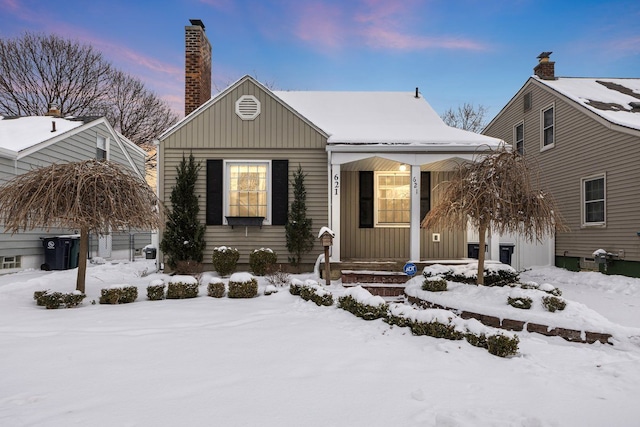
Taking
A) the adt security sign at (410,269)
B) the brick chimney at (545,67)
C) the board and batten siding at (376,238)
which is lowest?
the adt security sign at (410,269)

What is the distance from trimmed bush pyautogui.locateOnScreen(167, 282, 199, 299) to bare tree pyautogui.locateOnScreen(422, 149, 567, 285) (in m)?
4.93

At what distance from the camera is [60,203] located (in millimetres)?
6051

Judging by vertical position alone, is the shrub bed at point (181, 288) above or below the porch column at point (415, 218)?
below

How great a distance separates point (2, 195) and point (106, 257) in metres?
8.45

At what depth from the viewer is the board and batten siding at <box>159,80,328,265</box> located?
9.28 meters

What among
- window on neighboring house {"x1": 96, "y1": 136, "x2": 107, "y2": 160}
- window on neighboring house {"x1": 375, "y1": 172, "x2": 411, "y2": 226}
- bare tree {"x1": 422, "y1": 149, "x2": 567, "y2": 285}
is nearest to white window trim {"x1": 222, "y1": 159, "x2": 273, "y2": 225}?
window on neighboring house {"x1": 375, "y1": 172, "x2": 411, "y2": 226}

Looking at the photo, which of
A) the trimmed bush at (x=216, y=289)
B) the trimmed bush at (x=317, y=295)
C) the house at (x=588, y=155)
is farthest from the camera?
the house at (x=588, y=155)

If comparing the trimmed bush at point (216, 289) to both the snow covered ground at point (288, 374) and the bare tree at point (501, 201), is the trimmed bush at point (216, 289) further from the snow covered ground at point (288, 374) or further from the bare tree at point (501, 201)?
the bare tree at point (501, 201)

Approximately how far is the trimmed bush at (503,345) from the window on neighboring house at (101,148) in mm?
14206

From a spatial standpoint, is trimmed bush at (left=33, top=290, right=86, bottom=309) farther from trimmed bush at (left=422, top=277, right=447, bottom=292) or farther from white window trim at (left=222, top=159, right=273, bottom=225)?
trimmed bush at (left=422, top=277, right=447, bottom=292)

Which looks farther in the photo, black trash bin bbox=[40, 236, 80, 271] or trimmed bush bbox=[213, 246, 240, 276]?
black trash bin bbox=[40, 236, 80, 271]

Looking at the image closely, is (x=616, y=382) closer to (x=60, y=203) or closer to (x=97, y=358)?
(x=97, y=358)

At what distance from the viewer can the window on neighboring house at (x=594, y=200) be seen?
33.7 feet

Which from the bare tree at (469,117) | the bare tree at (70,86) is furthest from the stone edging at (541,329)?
the bare tree at (70,86)
